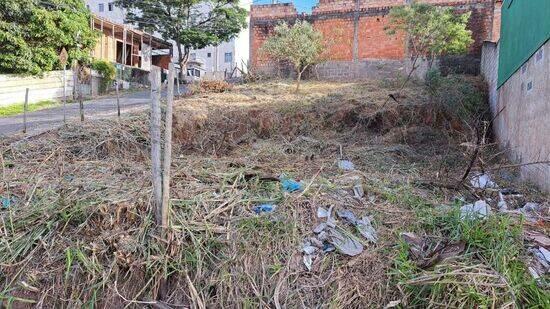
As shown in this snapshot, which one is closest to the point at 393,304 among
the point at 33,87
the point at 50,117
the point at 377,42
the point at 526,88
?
the point at 526,88

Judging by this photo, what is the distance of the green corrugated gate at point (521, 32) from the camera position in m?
3.74

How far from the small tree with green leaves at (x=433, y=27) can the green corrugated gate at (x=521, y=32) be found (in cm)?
376

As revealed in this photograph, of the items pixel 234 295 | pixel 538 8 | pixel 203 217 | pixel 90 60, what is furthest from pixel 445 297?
pixel 90 60

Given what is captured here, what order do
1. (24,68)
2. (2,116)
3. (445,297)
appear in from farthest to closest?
(24,68) < (2,116) < (445,297)

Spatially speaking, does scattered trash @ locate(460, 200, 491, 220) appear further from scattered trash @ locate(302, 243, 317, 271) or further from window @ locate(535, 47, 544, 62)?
window @ locate(535, 47, 544, 62)

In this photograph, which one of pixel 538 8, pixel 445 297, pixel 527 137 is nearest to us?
pixel 445 297

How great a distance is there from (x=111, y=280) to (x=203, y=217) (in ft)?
2.22

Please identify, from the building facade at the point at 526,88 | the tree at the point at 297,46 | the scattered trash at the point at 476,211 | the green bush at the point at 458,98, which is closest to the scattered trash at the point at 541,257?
the scattered trash at the point at 476,211

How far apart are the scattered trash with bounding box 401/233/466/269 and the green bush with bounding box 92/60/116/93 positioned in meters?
15.9

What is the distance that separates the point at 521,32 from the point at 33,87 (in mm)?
14252

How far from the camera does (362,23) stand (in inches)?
551

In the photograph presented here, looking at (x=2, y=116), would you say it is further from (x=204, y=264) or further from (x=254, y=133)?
(x=204, y=264)

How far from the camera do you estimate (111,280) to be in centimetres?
239

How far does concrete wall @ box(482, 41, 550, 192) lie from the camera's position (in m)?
3.57
